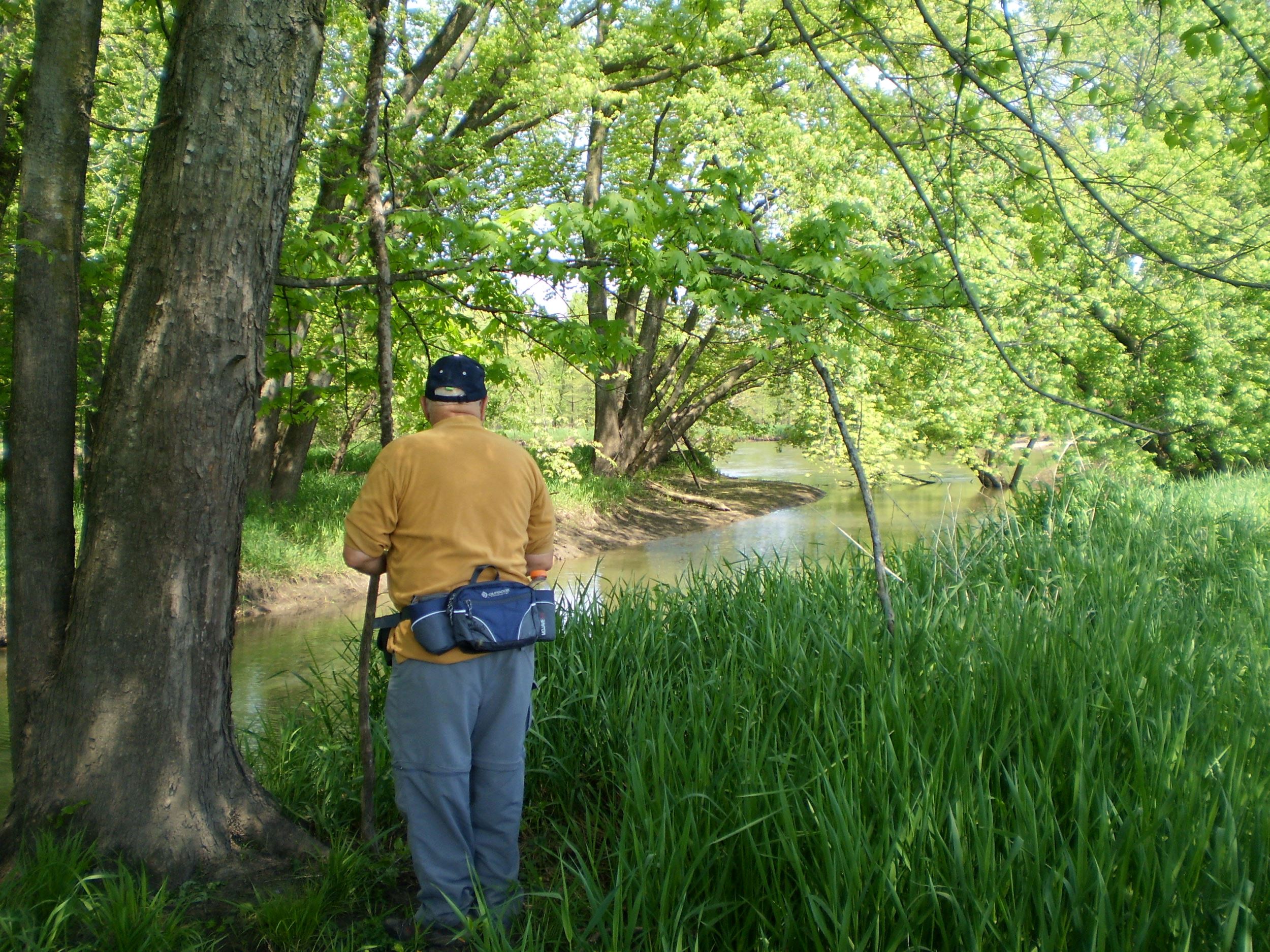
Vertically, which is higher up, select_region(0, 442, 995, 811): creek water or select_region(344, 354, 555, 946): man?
select_region(344, 354, 555, 946): man

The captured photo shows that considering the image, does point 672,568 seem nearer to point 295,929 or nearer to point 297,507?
point 297,507

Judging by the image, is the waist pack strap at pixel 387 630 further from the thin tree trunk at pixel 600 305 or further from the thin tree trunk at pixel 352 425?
the thin tree trunk at pixel 352 425

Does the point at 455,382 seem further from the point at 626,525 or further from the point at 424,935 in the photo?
the point at 626,525

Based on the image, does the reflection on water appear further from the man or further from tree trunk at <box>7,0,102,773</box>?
tree trunk at <box>7,0,102,773</box>

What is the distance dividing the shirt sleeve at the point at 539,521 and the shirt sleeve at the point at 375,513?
457 mm

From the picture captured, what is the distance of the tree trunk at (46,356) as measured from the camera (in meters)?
2.95

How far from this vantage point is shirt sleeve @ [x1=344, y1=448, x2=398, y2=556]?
2.65 meters

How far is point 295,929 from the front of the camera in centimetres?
257

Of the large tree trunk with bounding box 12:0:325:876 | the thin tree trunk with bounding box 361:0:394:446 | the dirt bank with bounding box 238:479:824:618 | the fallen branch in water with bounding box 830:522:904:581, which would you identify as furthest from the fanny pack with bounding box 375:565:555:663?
the dirt bank with bounding box 238:479:824:618

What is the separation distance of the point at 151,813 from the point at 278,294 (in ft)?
9.82

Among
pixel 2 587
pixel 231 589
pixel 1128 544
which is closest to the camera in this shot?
pixel 231 589

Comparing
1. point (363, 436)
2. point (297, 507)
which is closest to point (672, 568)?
point (297, 507)

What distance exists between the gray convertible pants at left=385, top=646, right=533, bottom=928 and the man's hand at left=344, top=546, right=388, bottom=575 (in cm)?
30

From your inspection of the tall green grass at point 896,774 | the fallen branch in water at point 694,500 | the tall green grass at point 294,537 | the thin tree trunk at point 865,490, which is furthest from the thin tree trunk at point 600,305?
the tall green grass at point 294,537
